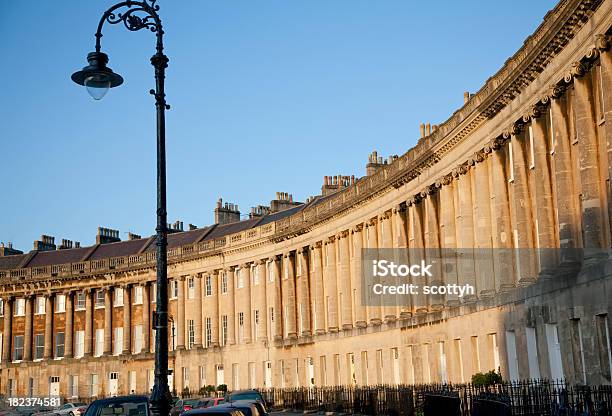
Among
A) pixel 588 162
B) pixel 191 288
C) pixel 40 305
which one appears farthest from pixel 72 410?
pixel 40 305

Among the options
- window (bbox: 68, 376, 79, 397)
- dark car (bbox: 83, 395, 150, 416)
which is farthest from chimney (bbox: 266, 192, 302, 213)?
dark car (bbox: 83, 395, 150, 416)

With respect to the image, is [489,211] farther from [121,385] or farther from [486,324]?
[121,385]

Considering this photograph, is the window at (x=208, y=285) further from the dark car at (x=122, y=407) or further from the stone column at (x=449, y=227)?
the dark car at (x=122, y=407)

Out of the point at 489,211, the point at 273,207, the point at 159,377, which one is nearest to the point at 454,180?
the point at 489,211

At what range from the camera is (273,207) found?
8106 centimetres

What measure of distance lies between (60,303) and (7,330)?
5.96 meters

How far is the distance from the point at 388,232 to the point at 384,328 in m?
5.71

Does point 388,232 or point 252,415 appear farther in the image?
point 388,232

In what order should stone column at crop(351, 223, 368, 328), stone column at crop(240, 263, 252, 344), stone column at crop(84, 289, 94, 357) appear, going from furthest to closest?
stone column at crop(84, 289, 94, 357) < stone column at crop(240, 263, 252, 344) < stone column at crop(351, 223, 368, 328)

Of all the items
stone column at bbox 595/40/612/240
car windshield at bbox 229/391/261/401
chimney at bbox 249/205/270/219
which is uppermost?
chimney at bbox 249/205/270/219

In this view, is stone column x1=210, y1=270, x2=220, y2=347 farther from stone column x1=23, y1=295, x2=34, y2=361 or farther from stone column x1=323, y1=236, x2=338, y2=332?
stone column x1=23, y1=295, x2=34, y2=361

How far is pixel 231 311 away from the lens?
73250 millimetres

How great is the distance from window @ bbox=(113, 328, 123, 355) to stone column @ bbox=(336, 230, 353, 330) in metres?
Answer: 29.9

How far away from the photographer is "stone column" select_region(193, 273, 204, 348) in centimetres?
7556
